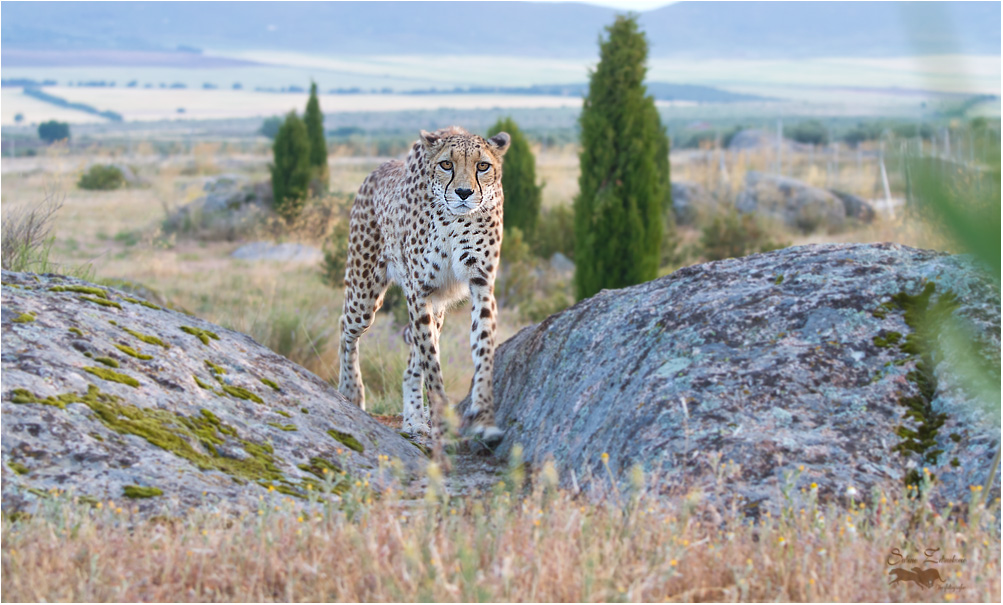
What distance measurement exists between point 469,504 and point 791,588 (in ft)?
4.01

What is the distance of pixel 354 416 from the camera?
15.5 feet

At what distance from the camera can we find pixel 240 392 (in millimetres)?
4305

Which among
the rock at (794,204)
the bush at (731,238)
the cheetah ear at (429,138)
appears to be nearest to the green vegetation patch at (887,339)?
the cheetah ear at (429,138)

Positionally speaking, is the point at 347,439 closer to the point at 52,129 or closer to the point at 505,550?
the point at 505,550

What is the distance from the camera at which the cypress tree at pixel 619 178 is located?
12734mm

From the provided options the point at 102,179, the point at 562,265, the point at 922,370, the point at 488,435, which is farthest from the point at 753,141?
the point at 922,370

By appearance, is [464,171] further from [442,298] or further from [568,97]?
[568,97]

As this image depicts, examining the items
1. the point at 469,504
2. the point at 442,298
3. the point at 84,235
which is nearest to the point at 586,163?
the point at 442,298

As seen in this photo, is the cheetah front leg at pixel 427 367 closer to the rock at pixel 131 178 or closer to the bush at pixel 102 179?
the bush at pixel 102 179

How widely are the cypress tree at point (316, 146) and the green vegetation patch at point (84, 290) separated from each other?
61.4ft

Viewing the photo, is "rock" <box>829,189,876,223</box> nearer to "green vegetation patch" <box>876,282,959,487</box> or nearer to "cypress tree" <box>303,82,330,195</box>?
"cypress tree" <box>303,82,330,195</box>

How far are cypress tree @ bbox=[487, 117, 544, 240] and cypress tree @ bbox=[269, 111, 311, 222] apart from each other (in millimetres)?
6367

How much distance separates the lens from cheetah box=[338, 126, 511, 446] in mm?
5465

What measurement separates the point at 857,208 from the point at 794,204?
184cm
